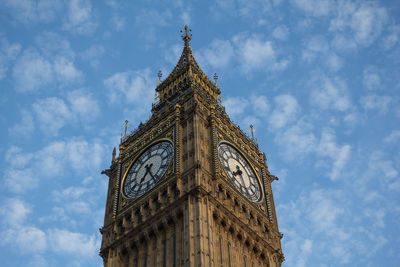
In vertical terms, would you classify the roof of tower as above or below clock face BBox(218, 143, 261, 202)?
above

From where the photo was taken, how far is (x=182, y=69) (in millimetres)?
76688

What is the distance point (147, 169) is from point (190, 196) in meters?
8.33

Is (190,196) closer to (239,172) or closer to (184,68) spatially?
(239,172)

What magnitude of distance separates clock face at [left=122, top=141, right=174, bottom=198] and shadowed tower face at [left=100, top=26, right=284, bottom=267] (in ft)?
0.41

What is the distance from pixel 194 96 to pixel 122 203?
42.2 ft

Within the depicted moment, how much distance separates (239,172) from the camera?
193 feet

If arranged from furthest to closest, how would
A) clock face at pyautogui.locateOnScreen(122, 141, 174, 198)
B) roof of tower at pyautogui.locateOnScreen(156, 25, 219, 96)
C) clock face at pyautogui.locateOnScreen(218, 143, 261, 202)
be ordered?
roof of tower at pyautogui.locateOnScreen(156, 25, 219, 96) < clock face at pyautogui.locateOnScreen(218, 143, 261, 202) < clock face at pyautogui.locateOnScreen(122, 141, 174, 198)

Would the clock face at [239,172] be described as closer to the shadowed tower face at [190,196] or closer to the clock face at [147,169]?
the shadowed tower face at [190,196]

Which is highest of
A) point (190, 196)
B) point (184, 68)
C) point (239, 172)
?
point (184, 68)

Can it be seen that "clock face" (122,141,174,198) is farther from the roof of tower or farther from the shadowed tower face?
the roof of tower

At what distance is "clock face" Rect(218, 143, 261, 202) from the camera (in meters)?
57.7

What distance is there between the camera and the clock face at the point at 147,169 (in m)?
56.6

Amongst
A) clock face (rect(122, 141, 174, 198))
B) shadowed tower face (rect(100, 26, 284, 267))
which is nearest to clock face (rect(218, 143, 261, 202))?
shadowed tower face (rect(100, 26, 284, 267))

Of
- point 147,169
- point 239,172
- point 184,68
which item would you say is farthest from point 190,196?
point 184,68
